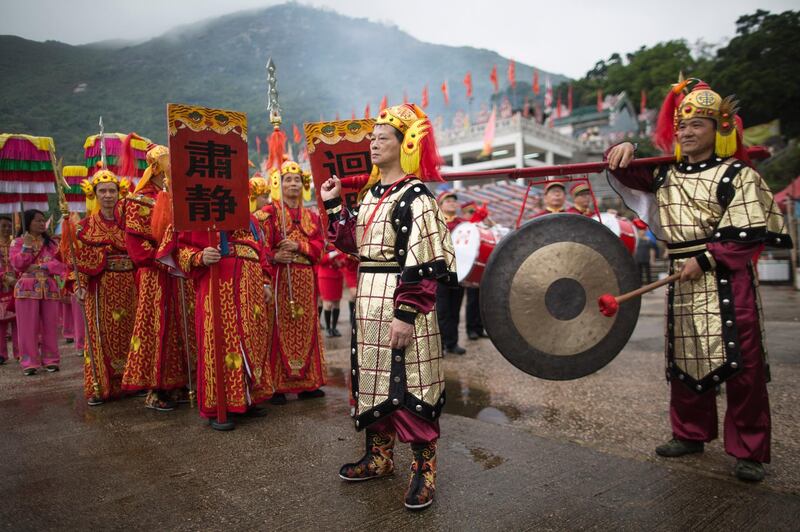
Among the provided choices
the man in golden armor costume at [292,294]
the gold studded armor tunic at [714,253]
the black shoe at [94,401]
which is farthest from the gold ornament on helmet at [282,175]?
the gold studded armor tunic at [714,253]

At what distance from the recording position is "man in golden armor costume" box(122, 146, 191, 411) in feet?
14.8

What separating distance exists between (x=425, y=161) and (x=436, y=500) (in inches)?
69.2

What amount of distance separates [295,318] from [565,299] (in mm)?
2481

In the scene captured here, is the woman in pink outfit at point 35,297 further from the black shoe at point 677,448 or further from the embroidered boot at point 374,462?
the black shoe at point 677,448

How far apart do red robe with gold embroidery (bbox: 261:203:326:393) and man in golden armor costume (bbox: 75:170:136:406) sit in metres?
1.56

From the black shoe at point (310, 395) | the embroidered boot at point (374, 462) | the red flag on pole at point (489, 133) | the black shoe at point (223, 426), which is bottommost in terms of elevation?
the black shoe at point (310, 395)

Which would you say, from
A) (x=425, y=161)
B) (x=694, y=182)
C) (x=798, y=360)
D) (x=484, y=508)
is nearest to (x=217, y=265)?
(x=425, y=161)

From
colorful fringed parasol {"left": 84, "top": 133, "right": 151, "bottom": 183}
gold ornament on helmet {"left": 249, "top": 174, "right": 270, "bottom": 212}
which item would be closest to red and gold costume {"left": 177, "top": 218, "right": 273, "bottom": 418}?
gold ornament on helmet {"left": 249, "top": 174, "right": 270, "bottom": 212}

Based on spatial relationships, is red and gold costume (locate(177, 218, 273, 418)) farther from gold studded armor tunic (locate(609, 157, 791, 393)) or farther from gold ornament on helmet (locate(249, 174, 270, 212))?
gold studded armor tunic (locate(609, 157, 791, 393))

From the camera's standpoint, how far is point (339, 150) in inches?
154

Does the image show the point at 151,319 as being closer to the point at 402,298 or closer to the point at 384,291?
the point at 384,291

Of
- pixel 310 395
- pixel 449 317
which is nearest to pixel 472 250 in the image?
pixel 449 317

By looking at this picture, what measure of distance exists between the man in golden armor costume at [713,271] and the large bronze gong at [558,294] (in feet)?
1.05

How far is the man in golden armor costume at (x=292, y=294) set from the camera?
15.6 ft
